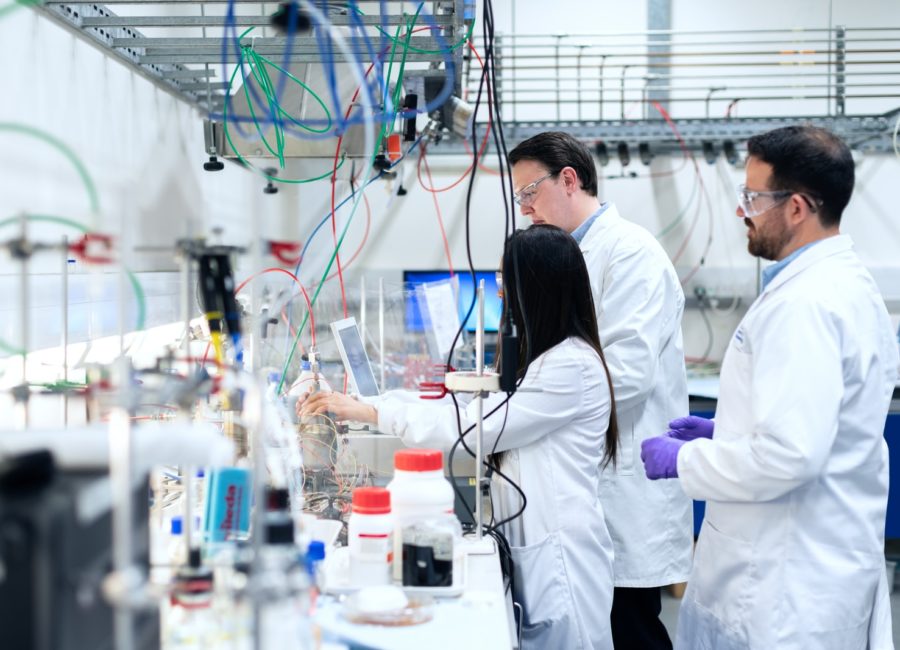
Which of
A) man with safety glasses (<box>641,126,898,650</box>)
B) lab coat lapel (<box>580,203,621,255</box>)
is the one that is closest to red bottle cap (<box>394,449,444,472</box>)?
man with safety glasses (<box>641,126,898,650</box>)

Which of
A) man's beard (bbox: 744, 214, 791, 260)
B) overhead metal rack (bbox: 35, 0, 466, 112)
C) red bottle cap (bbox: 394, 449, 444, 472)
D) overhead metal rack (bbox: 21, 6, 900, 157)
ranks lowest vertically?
red bottle cap (bbox: 394, 449, 444, 472)

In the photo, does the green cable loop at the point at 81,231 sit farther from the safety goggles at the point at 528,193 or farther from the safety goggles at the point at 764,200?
the safety goggles at the point at 764,200

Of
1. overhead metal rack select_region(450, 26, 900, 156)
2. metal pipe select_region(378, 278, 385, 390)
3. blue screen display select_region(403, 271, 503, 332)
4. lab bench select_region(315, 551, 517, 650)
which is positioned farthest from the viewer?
overhead metal rack select_region(450, 26, 900, 156)

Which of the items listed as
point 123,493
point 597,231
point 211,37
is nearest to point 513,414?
point 597,231

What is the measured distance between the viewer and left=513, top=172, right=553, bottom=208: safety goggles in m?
1.98

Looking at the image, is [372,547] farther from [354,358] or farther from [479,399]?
[354,358]

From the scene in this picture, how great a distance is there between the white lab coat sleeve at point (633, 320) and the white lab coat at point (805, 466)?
33 cm

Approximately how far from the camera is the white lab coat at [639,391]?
1.82 m

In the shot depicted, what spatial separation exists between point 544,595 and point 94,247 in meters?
0.96

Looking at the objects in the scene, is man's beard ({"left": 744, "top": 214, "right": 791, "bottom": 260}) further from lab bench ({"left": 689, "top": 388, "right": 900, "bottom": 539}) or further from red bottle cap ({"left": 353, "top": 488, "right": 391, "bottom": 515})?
lab bench ({"left": 689, "top": 388, "right": 900, "bottom": 539})

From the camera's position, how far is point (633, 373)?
180 cm

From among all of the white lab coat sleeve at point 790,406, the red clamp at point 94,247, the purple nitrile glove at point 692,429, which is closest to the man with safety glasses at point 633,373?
the purple nitrile glove at point 692,429

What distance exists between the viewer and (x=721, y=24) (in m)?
3.93

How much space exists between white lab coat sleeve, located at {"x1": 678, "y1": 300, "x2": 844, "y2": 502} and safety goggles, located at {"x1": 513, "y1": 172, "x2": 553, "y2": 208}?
749 mm
